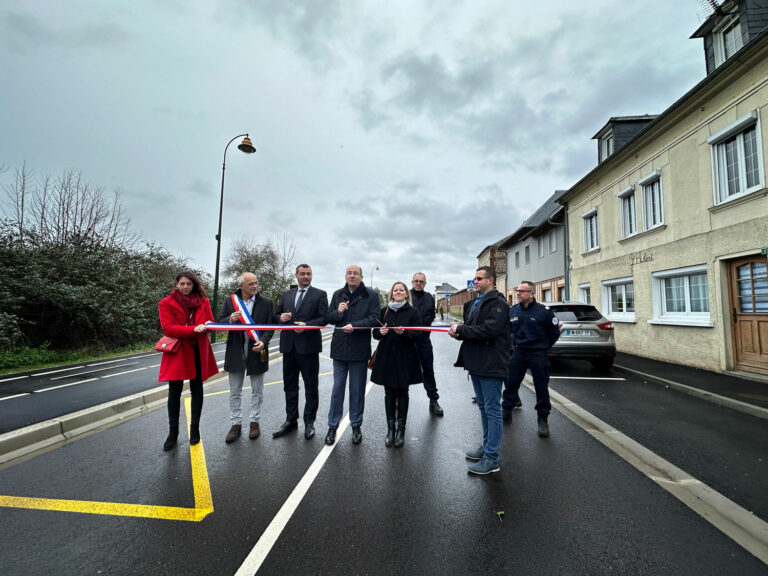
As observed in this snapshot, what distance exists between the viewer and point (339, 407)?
423 cm

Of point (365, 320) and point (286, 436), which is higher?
point (365, 320)

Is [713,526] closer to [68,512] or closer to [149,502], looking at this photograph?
[149,502]

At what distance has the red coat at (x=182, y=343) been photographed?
389 centimetres

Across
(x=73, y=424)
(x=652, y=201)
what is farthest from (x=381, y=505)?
(x=652, y=201)

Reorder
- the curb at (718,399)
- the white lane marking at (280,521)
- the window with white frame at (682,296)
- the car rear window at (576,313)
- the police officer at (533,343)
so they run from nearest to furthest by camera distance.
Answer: the white lane marking at (280,521) → the police officer at (533,343) → the curb at (718,399) → the car rear window at (576,313) → the window with white frame at (682,296)

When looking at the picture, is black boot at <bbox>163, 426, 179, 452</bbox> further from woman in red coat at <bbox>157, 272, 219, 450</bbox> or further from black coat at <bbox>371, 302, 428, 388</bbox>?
black coat at <bbox>371, 302, 428, 388</bbox>

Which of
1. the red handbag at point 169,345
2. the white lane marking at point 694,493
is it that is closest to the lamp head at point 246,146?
the red handbag at point 169,345

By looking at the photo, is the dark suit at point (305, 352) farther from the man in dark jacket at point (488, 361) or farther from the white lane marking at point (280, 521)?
the man in dark jacket at point (488, 361)

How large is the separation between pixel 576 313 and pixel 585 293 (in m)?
7.22

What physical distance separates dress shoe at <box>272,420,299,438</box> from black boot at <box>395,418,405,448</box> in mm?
1401

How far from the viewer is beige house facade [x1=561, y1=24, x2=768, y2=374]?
7.29 m

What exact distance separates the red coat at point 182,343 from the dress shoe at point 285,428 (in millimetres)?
1092

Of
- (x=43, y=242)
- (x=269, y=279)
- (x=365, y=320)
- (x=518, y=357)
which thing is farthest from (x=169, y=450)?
(x=269, y=279)

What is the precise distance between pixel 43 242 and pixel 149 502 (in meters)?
15.5
